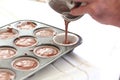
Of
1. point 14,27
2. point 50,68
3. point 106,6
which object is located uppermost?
point 106,6

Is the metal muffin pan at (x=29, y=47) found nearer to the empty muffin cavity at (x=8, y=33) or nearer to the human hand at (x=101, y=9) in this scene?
the empty muffin cavity at (x=8, y=33)

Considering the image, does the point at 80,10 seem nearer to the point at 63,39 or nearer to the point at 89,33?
the point at 63,39

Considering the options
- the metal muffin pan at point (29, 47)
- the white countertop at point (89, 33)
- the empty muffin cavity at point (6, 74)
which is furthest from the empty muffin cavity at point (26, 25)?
the empty muffin cavity at point (6, 74)

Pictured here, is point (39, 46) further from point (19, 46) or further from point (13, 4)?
point (13, 4)

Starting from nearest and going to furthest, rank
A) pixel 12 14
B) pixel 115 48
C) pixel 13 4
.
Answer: pixel 115 48, pixel 12 14, pixel 13 4

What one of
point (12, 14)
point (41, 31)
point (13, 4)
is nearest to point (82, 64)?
point (41, 31)

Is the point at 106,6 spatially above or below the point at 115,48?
above
